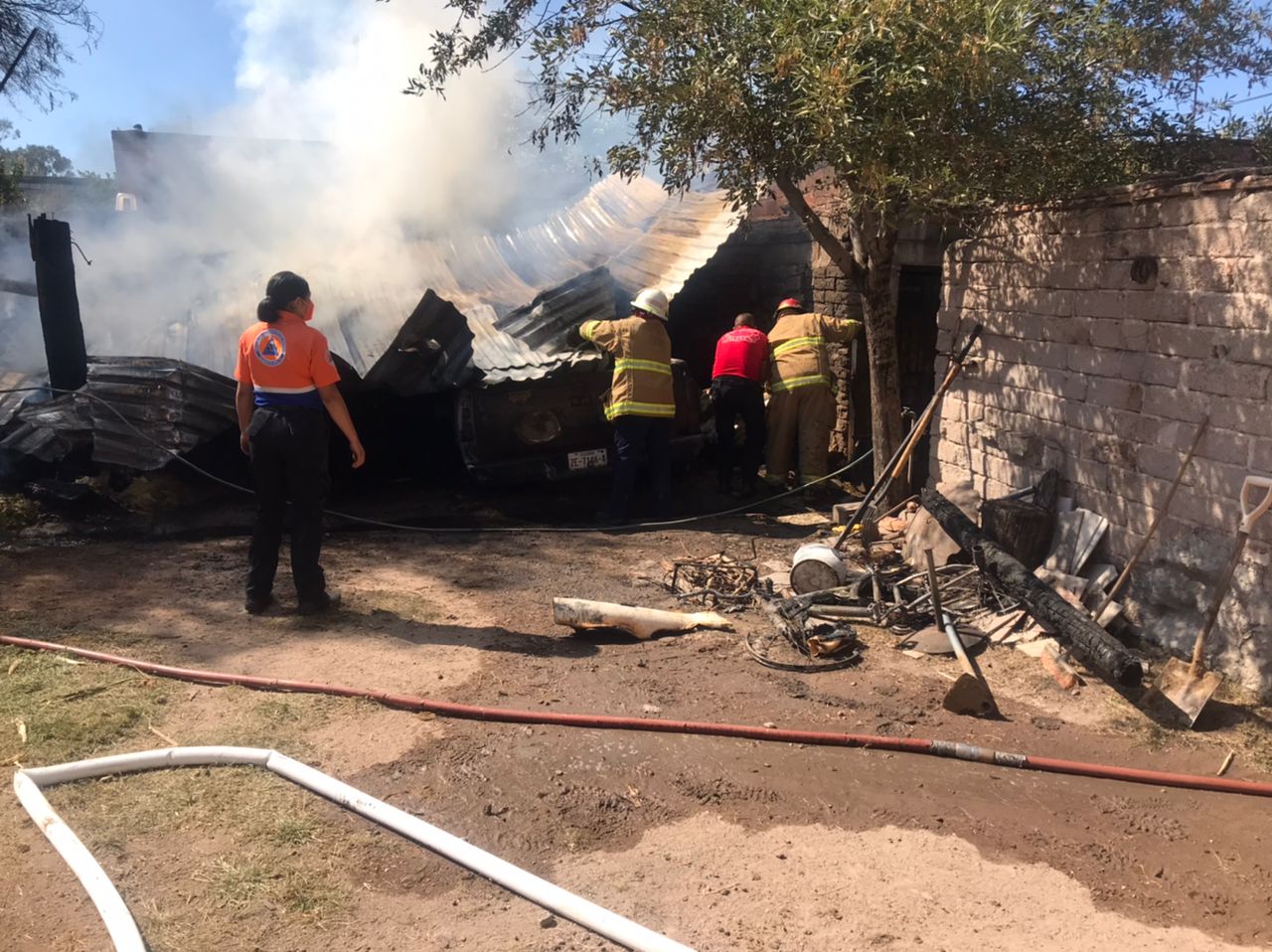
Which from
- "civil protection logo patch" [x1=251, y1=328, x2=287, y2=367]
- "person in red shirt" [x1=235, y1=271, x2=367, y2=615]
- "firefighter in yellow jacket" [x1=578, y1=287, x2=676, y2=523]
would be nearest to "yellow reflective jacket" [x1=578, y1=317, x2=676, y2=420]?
"firefighter in yellow jacket" [x1=578, y1=287, x2=676, y2=523]

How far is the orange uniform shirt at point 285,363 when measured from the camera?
17.4ft

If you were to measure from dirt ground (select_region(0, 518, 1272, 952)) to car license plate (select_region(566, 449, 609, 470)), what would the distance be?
282 cm

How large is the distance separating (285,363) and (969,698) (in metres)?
3.90

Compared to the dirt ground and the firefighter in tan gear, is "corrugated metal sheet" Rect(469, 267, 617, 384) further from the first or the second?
the dirt ground

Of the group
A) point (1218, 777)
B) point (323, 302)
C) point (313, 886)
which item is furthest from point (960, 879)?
point (323, 302)

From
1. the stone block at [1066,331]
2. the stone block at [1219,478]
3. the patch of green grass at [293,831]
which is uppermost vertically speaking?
the stone block at [1066,331]

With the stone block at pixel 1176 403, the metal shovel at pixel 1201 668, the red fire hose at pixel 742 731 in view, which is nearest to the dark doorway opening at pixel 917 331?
the stone block at pixel 1176 403

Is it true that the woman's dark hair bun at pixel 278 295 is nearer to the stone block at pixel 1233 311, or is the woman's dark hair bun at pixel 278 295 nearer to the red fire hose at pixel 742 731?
the red fire hose at pixel 742 731

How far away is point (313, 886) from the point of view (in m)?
3.11

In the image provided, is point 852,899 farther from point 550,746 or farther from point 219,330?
point 219,330

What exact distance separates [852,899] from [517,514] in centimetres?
590

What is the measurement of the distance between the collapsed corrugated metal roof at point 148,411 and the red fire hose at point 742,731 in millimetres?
3234

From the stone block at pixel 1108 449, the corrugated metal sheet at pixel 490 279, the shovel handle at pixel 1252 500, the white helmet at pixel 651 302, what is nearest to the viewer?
the shovel handle at pixel 1252 500

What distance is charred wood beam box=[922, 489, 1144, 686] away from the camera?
4.59 metres
